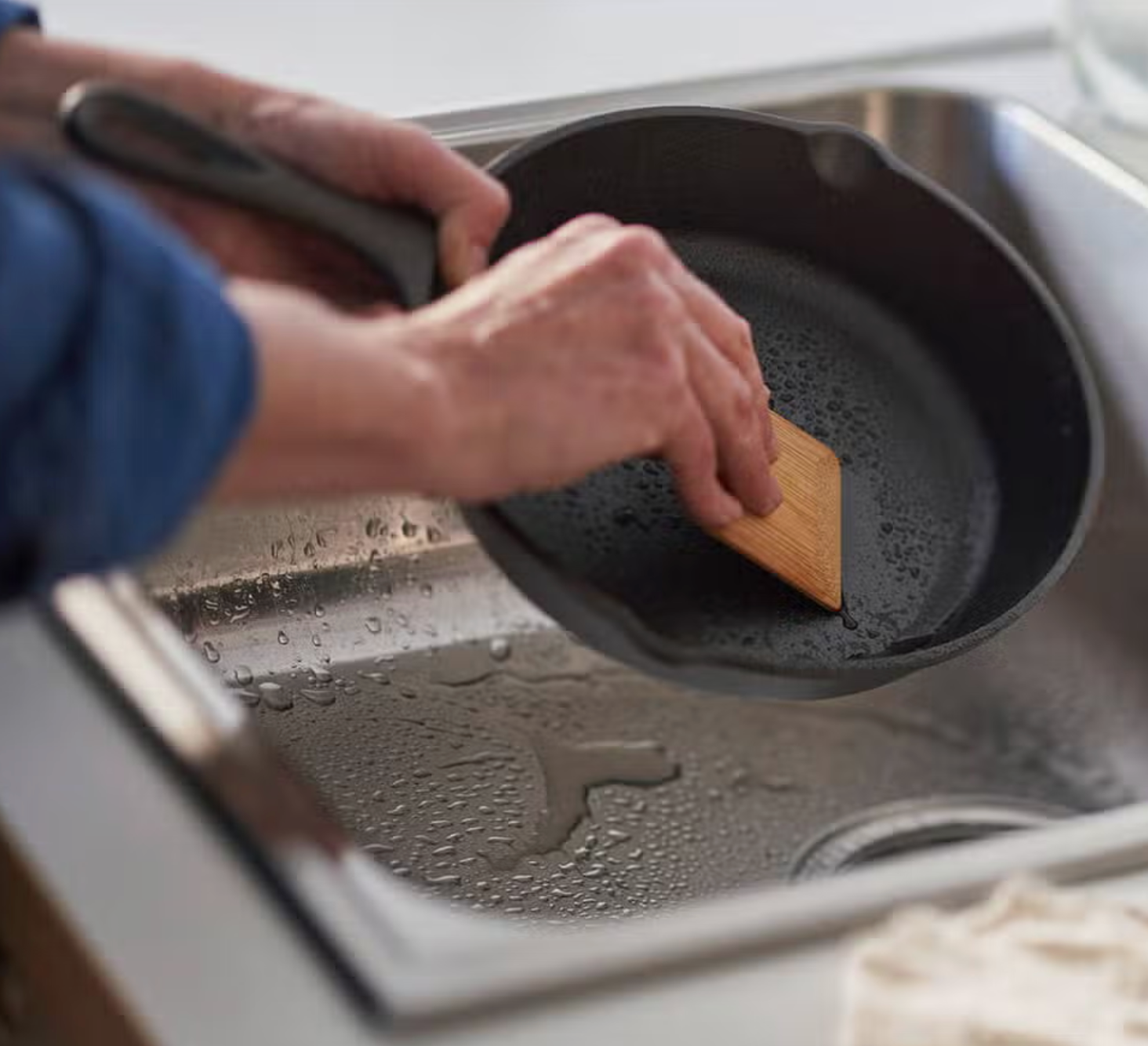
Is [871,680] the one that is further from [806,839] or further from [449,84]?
[449,84]

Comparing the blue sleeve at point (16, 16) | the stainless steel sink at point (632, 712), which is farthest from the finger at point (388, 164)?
the stainless steel sink at point (632, 712)

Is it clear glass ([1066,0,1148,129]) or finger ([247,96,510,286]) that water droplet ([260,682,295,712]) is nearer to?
finger ([247,96,510,286])

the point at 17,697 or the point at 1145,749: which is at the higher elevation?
the point at 17,697

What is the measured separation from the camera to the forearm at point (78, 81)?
792 mm

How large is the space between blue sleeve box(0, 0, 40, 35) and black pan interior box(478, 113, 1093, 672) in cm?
22

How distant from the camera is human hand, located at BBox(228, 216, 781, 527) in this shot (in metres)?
0.60

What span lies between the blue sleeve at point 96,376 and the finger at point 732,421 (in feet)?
0.80

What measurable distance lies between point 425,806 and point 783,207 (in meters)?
0.36

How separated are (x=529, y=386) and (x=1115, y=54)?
0.62 metres

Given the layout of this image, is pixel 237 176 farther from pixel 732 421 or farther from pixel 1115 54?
pixel 1115 54

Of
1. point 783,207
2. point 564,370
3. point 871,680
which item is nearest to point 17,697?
point 564,370

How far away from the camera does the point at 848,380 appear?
3.24ft

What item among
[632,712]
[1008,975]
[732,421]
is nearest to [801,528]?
[732,421]

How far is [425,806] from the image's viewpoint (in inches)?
37.0
